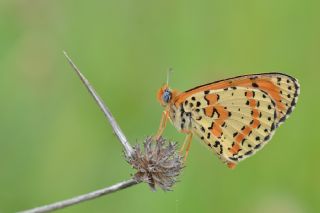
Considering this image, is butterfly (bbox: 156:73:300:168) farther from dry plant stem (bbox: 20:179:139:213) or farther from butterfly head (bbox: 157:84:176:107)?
dry plant stem (bbox: 20:179:139:213)

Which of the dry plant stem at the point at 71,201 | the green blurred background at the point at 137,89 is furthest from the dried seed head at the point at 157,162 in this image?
the green blurred background at the point at 137,89

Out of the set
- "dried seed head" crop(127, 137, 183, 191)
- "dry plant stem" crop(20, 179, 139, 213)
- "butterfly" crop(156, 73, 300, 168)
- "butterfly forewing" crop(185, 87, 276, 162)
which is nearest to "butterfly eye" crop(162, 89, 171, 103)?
"butterfly" crop(156, 73, 300, 168)

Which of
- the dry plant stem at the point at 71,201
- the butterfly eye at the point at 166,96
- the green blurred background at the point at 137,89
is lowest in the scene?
the green blurred background at the point at 137,89

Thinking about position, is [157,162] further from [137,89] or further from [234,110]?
[137,89]

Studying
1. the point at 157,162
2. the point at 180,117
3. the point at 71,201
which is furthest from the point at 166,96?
the point at 71,201

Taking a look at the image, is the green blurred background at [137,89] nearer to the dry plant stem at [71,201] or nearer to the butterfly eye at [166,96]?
the butterfly eye at [166,96]

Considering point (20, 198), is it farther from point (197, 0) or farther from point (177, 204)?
point (197, 0)

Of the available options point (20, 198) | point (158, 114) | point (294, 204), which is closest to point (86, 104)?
point (158, 114)
